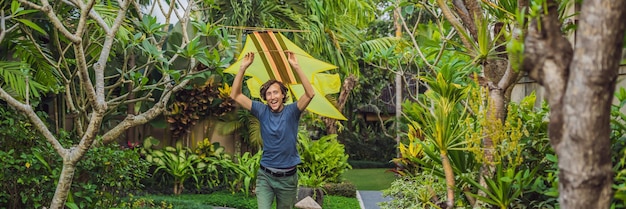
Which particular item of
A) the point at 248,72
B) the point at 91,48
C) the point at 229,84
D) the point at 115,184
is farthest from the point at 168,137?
the point at 248,72

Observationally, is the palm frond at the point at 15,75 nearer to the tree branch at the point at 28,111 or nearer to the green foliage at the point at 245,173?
the tree branch at the point at 28,111

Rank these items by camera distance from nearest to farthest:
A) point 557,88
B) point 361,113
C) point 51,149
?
point 557,88 → point 51,149 → point 361,113

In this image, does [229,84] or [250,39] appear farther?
[229,84]

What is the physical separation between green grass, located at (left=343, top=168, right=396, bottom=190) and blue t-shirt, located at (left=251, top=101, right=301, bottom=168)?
11778 millimetres

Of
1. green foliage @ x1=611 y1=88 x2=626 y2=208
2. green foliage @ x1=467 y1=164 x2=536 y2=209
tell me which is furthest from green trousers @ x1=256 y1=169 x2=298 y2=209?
green foliage @ x1=611 y1=88 x2=626 y2=208

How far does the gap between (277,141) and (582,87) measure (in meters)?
3.46

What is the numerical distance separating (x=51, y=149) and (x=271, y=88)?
8.52ft

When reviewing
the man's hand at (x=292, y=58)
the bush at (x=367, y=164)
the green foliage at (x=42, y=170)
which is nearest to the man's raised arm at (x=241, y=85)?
the man's hand at (x=292, y=58)

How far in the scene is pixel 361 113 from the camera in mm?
27828

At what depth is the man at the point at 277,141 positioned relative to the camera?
598cm

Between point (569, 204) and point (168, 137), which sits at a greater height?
point (569, 204)

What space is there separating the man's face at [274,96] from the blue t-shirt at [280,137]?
57 millimetres

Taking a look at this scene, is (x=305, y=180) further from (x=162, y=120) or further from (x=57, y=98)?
(x=57, y=98)

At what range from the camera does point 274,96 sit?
239 inches
